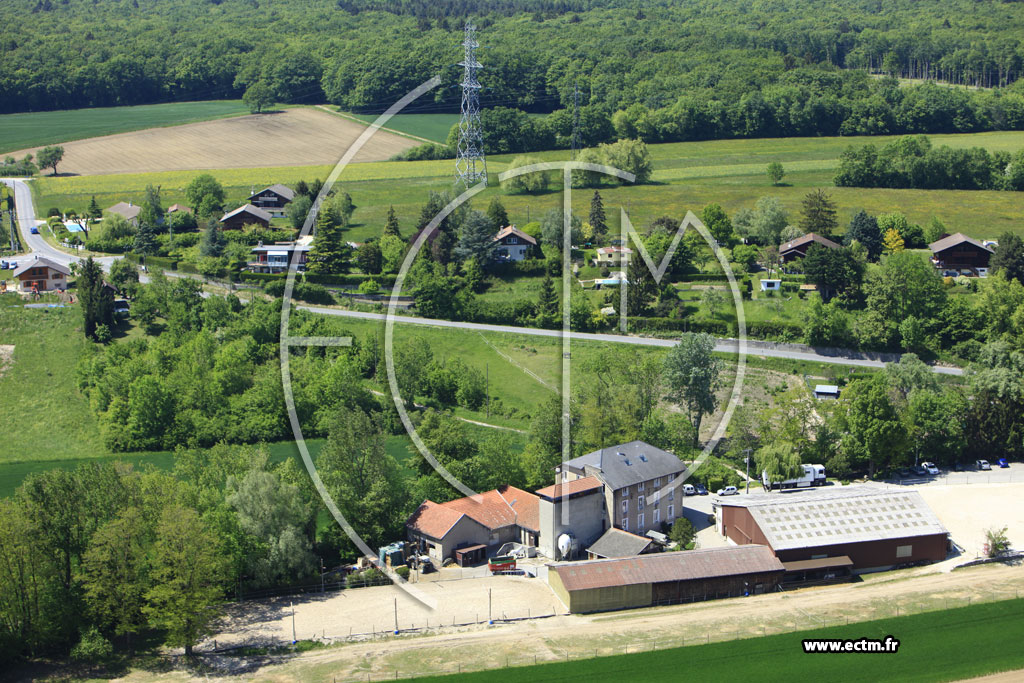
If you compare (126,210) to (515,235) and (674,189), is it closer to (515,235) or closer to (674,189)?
(515,235)


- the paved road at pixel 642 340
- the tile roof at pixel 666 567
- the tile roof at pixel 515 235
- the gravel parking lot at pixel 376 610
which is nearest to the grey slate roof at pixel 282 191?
the paved road at pixel 642 340

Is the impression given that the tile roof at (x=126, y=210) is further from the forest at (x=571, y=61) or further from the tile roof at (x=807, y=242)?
the tile roof at (x=807, y=242)

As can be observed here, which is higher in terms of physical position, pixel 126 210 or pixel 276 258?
pixel 126 210

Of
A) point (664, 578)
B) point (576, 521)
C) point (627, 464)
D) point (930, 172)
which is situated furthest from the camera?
point (930, 172)

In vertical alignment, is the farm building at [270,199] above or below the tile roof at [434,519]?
above

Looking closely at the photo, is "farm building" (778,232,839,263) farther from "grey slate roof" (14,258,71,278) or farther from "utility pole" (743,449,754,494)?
"grey slate roof" (14,258,71,278)

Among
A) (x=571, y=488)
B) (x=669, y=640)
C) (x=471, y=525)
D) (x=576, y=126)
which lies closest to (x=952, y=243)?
(x=571, y=488)
